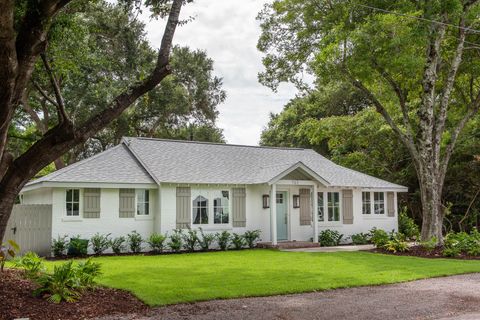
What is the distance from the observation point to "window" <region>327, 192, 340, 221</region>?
2180 centimetres

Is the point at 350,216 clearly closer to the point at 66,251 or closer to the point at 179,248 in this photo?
the point at 179,248

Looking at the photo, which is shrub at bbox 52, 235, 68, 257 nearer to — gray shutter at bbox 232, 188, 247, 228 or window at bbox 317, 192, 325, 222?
gray shutter at bbox 232, 188, 247, 228

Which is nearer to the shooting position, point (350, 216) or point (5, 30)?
point (5, 30)

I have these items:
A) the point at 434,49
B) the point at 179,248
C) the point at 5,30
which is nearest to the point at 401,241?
the point at 434,49

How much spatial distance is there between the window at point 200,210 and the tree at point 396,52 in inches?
235

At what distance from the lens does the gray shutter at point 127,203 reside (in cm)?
1789

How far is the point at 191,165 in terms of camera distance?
2033 centimetres

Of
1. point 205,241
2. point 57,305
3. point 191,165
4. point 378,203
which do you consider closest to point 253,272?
point 57,305

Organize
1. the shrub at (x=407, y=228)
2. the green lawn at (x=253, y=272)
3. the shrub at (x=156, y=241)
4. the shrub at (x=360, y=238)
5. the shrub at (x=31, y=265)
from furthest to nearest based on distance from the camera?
the shrub at (x=407, y=228) < the shrub at (x=360, y=238) < the shrub at (x=156, y=241) < the green lawn at (x=253, y=272) < the shrub at (x=31, y=265)

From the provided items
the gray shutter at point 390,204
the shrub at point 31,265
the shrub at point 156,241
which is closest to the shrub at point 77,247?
the shrub at point 156,241

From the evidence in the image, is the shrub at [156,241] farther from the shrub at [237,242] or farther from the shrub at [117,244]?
the shrub at [237,242]

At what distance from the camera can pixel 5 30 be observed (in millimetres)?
6625

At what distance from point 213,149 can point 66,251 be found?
888cm

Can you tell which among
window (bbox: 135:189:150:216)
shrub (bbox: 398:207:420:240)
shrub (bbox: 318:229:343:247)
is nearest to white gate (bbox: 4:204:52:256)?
window (bbox: 135:189:150:216)
